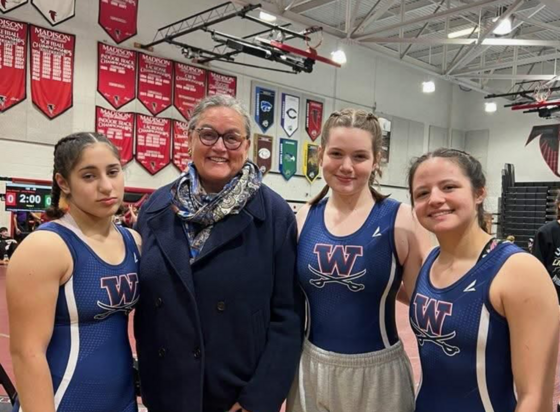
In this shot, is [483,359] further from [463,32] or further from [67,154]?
[463,32]

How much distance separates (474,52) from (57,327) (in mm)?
15499

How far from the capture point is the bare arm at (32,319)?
1.55m

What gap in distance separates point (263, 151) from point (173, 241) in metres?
13.3

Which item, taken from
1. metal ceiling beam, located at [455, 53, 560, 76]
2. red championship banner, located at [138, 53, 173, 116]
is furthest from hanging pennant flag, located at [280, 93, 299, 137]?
metal ceiling beam, located at [455, 53, 560, 76]

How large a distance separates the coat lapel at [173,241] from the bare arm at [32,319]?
1.22 ft

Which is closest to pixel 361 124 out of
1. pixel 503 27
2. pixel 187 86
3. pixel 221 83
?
pixel 503 27

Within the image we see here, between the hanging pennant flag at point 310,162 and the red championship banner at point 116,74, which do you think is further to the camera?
the hanging pennant flag at point 310,162

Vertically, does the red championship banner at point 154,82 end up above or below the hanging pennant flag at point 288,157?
above

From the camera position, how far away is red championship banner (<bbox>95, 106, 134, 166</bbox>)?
1229 cm

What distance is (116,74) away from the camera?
1255cm

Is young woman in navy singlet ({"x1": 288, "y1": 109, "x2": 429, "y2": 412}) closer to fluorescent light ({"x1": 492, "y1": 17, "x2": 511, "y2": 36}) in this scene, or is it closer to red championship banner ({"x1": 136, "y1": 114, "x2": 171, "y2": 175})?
fluorescent light ({"x1": 492, "y1": 17, "x2": 511, "y2": 36})

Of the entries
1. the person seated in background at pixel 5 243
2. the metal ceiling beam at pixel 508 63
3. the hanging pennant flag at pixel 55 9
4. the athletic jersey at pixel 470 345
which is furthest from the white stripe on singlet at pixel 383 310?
the metal ceiling beam at pixel 508 63

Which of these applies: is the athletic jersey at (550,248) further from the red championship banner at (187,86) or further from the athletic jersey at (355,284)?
the red championship banner at (187,86)

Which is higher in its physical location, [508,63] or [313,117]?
[508,63]
